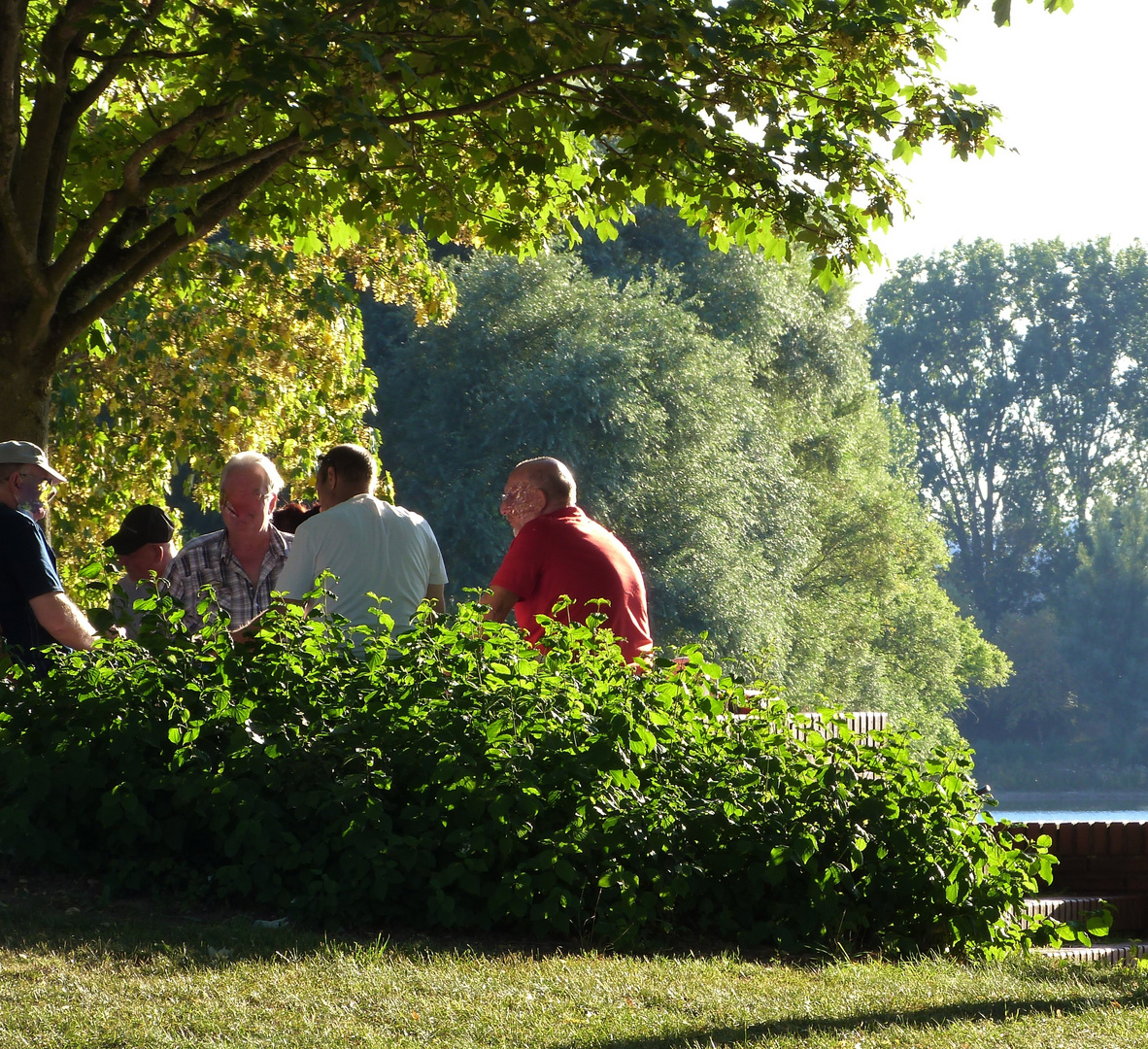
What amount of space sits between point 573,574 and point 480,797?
5.85 feet

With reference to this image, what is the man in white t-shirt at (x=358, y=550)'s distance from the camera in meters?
5.99

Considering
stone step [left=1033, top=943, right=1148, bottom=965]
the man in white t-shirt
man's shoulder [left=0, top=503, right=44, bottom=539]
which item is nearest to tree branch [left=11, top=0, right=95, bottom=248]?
man's shoulder [left=0, top=503, right=44, bottom=539]

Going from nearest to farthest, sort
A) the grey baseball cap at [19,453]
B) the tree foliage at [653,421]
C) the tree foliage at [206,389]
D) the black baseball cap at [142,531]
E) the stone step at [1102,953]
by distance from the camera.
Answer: the stone step at [1102,953] < the grey baseball cap at [19,453] < the black baseball cap at [142,531] < the tree foliage at [206,389] < the tree foliage at [653,421]

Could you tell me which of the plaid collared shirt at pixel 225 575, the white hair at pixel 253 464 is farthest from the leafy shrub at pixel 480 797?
the white hair at pixel 253 464

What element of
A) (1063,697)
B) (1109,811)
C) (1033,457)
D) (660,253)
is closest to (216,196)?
(660,253)

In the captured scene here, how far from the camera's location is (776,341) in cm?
3325

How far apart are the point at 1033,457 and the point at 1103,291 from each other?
10.3 metres

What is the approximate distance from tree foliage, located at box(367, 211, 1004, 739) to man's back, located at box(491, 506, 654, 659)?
1787cm

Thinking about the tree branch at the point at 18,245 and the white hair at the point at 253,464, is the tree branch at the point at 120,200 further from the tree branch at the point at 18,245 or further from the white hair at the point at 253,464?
the white hair at the point at 253,464

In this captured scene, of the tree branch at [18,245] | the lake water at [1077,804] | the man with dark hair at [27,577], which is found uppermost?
the tree branch at [18,245]

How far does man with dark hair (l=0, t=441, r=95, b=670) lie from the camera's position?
222 inches

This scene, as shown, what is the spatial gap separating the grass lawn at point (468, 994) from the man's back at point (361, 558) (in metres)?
1.56

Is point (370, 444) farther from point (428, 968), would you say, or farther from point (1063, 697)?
point (1063, 697)

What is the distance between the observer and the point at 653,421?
90.1ft
